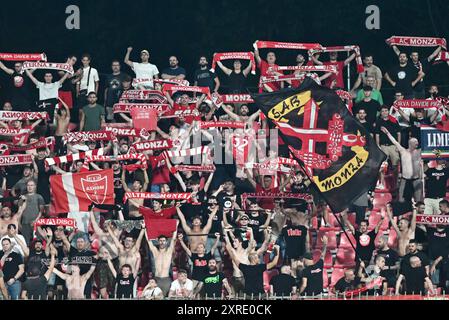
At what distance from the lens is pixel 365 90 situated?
30344mm

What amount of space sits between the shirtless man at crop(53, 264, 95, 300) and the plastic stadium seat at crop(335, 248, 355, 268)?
4106 mm

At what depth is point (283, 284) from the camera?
27172 mm

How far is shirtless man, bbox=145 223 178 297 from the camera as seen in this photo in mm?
27484

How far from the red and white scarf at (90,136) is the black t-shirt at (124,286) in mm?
3299

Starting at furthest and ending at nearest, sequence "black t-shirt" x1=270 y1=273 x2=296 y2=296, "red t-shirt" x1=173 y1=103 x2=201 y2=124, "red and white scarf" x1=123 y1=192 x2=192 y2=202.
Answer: "red t-shirt" x1=173 y1=103 x2=201 y2=124
"red and white scarf" x1=123 y1=192 x2=192 y2=202
"black t-shirt" x1=270 y1=273 x2=296 y2=296

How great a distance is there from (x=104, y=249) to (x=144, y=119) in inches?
126

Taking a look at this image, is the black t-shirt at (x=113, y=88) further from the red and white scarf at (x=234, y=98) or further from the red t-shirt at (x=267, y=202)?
the red t-shirt at (x=267, y=202)

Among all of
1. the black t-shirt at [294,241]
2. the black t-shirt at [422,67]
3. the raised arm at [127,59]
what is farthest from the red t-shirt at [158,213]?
the black t-shirt at [422,67]

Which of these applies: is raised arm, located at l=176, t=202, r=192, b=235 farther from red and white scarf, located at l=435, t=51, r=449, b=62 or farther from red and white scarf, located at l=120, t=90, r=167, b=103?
red and white scarf, located at l=435, t=51, r=449, b=62

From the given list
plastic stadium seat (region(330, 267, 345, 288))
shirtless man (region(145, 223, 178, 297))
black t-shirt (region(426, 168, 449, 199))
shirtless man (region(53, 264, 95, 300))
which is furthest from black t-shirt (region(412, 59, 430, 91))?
shirtless man (region(53, 264, 95, 300))

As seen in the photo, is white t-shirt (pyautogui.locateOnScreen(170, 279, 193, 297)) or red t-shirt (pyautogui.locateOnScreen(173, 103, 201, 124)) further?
red t-shirt (pyautogui.locateOnScreen(173, 103, 201, 124))

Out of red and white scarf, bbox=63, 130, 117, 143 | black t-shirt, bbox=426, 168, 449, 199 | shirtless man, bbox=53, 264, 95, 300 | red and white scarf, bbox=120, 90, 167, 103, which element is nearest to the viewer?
shirtless man, bbox=53, 264, 95, 300

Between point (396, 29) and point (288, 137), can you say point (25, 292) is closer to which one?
point (288, 137)

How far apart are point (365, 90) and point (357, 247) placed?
12.4 ft
